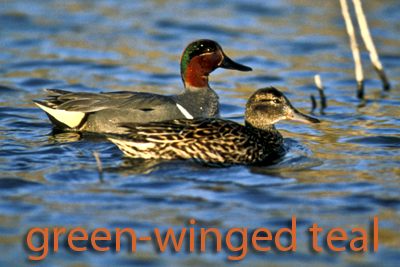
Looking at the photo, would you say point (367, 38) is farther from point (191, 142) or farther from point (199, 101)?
point (191, 142)

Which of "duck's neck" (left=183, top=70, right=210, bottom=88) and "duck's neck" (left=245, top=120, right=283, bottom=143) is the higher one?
"duck's neck" (left=183, top=70, right=210, bottom=88)

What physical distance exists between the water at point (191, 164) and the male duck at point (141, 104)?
345 mm

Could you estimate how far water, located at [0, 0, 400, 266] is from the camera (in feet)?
16.4

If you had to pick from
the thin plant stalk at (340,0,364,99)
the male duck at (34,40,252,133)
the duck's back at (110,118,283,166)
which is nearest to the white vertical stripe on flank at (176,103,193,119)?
the male duck at (34,40,252,133)

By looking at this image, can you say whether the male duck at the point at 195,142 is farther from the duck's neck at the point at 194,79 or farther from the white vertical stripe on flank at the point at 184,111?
the duck's neck at the point at 194,79

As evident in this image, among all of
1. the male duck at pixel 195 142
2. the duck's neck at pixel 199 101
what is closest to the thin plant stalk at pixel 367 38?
the duck's neck at pixel 199 101

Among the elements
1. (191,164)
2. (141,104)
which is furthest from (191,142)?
(141,104)

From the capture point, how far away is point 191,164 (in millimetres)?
6523

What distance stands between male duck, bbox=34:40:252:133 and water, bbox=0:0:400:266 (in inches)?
13.6

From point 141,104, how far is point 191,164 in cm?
166

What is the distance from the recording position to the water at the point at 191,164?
499 centimetres

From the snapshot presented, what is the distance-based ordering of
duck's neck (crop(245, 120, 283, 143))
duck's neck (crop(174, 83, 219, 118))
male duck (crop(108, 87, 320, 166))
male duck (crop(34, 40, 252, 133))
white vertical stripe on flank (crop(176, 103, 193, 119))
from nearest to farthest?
male duck (crop(108, 87, 320, 166)) → duck's neck (crop(245, 120, 283, 143)) → male duck (crop(34, 40, 252, 133)) → white vertical stripe on flank (crop(176, 103, 193, 119)) → duck's neck (crop(174, 83, 219, 118))

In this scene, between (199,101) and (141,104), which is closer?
(141,104)

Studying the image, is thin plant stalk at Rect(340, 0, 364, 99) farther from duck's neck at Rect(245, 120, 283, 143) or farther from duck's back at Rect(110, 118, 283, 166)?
duck's back at Rect(110, 118, 283, 166)
